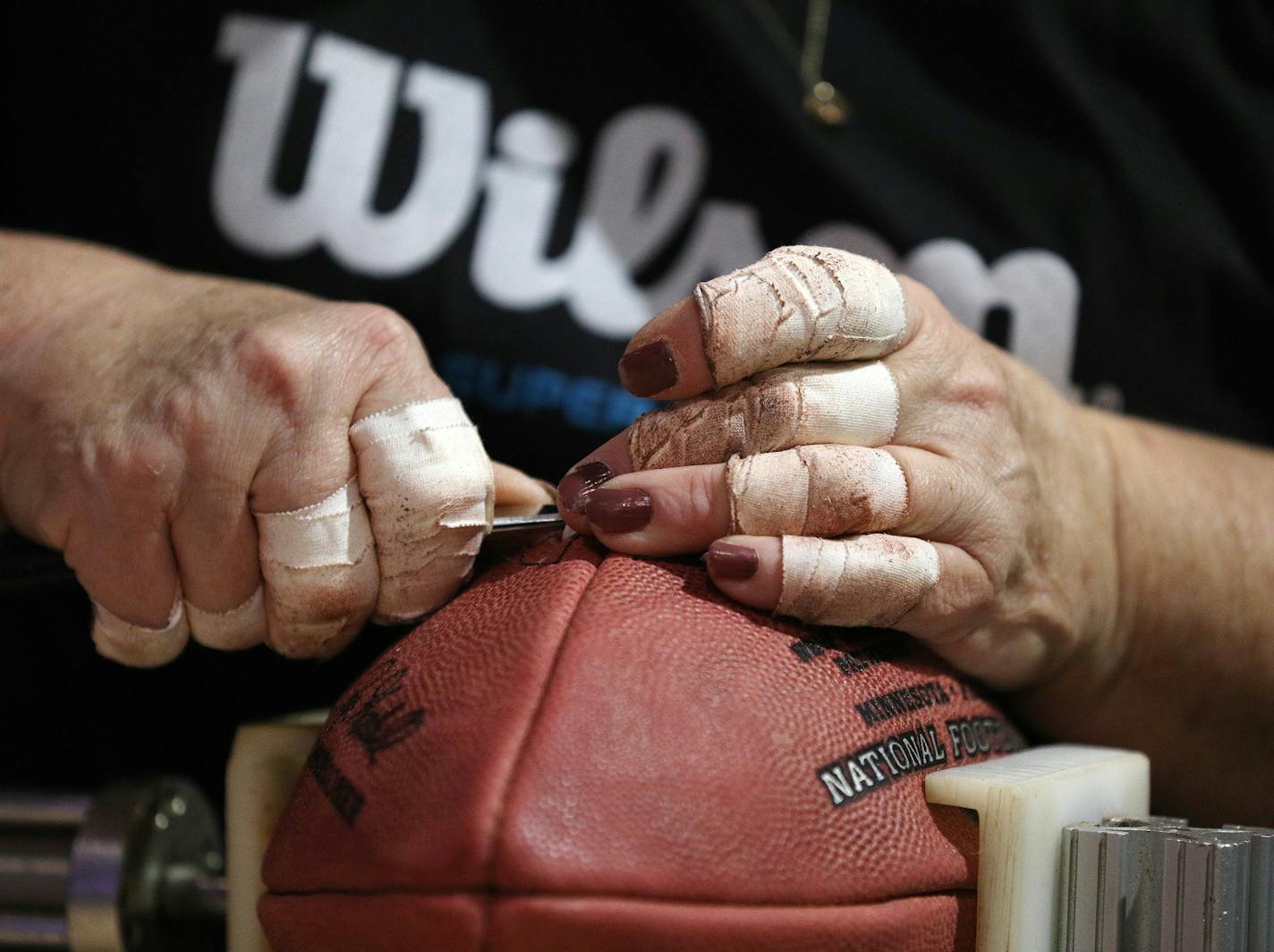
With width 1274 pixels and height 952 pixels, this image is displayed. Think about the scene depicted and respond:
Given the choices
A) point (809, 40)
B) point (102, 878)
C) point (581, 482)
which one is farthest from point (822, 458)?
point (809, 40)

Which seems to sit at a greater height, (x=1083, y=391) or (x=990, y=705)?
(x=1083, y=391)

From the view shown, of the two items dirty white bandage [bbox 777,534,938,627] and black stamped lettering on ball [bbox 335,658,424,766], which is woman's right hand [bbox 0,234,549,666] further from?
dirty white bandage [bbox 777,534,938,627]

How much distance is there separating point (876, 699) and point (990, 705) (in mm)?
179

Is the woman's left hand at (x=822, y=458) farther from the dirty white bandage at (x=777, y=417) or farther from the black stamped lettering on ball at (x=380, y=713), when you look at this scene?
the black stamped lettering on ball at (x=380, y=713)

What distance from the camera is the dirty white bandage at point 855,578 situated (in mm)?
617

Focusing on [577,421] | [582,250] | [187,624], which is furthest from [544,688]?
[582,250]

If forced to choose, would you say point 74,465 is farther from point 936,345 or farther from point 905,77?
point 905,77

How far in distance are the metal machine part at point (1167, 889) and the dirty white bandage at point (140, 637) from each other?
57cm

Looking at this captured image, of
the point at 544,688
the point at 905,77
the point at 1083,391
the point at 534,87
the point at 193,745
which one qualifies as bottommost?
the point at 193,745

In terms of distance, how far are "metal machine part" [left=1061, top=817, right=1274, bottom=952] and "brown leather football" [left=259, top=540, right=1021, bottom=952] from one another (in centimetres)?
6

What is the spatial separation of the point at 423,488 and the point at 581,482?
0.09 metres

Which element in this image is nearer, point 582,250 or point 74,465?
point 74,465

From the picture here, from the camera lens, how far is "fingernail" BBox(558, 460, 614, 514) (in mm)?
665

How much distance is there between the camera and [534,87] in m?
1.22
